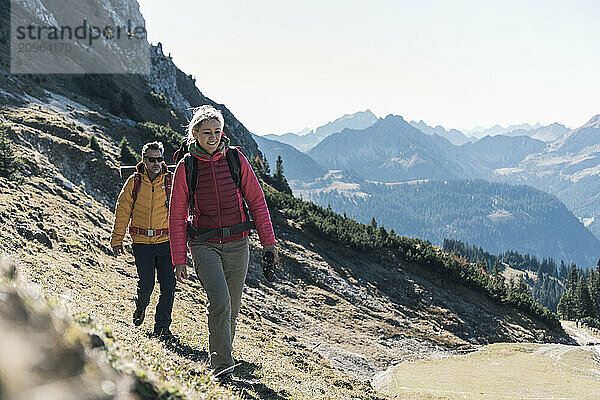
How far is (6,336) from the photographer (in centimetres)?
167

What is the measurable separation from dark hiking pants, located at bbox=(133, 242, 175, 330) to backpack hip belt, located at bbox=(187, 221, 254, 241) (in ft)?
6.97

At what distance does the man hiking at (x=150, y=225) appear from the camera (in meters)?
7.63

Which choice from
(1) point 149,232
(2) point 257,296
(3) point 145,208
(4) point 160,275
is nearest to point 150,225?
(1) point 149,232

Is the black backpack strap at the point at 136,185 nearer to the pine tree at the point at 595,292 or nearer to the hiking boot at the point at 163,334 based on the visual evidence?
the hiking boot at the point at 163,334

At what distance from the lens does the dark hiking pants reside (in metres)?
7.61

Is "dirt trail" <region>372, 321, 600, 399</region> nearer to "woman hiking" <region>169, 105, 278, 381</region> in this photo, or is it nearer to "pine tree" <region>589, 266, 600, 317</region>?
"woman hiking" <region>169, 105, 278, 381</region>

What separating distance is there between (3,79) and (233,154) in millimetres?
34977

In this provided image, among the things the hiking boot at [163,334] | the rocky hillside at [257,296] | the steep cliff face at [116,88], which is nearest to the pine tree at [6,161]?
the rocky hillside at [257,296]

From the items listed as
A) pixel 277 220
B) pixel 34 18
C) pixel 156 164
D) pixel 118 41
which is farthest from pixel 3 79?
pixel 118 41

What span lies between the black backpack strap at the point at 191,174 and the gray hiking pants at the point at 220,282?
0.64 metres

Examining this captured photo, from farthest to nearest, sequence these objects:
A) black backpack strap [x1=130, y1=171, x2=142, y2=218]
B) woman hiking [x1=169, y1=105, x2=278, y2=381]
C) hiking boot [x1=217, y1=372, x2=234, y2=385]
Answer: black backpack strap [x1=130, y1=171, x2=142, y2=218], woman hiking [x1=169, y1=105, x2=278, y2=381], hiking boot [x1=217, y1=372, x2=234, y2=385]

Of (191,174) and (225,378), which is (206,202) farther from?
(225,378)

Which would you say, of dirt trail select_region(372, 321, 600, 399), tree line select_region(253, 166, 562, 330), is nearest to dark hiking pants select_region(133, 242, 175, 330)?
dirt trail select_region(372, 321, 600, 399)

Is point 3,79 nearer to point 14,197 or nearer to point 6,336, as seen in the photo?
point 14,197
